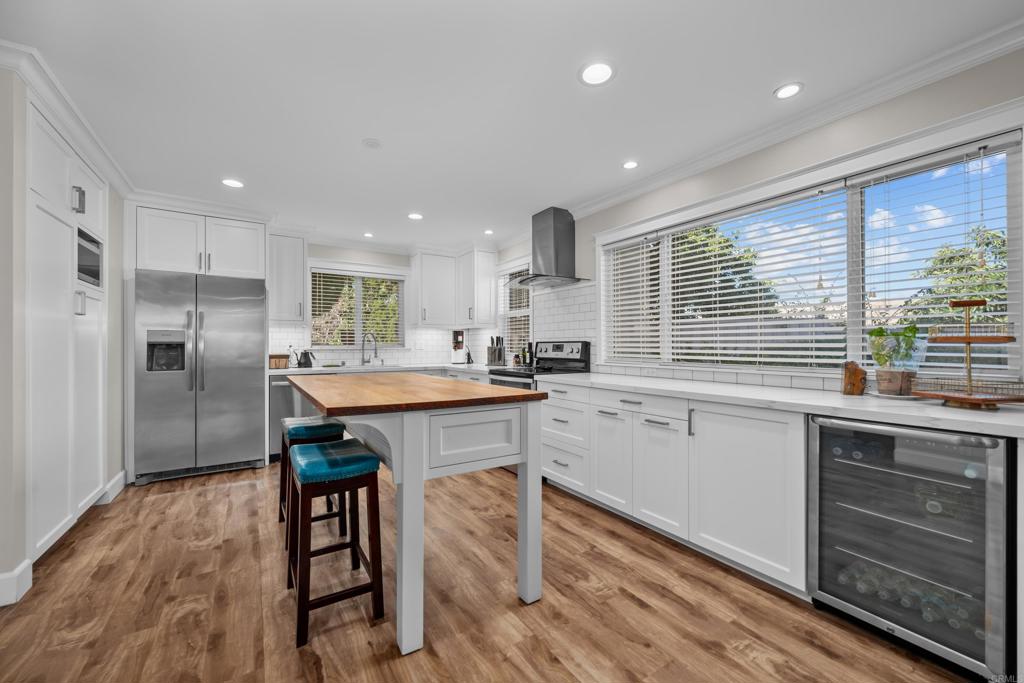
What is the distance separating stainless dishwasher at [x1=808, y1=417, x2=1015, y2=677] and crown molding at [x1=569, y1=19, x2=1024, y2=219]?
1.68 metres

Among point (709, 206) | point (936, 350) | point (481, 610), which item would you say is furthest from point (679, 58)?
point (481, 610)

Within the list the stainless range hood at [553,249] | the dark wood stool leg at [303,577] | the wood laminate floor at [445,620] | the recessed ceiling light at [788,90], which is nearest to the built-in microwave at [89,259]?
the wood laminate floor at [445,620]

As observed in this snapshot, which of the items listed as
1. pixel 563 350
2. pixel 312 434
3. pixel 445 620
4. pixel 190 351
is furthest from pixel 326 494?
pixel 190 351

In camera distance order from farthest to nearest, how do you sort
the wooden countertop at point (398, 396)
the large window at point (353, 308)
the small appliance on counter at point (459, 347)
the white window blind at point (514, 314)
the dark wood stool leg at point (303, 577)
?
the small appliance on counter at point (459, 347) < the large window at point (353, 308) < the white window blind at point (514, 314) < the dark wood stool leg at point (303, 577) < the wooden countertop at point (398, 396)

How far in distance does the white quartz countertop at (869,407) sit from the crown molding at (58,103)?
347 centimetres

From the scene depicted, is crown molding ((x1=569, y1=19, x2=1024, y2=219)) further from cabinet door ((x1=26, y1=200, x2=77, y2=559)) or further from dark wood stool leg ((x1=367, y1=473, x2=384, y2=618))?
cabinet door ((x1=26, y1=200, x2=77, y2=559))

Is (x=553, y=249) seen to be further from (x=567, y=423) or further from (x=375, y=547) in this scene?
(x=375, y=547)

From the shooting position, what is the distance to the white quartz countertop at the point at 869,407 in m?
1.46

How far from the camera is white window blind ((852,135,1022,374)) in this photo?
6.12 feet

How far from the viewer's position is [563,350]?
420 cm

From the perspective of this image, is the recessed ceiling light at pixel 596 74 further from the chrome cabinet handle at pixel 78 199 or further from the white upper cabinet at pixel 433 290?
the white upper cabinet at pixel 433 290

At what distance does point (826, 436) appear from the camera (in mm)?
1856

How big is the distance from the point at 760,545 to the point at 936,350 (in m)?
1.22

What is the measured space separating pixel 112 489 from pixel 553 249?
158 inches
